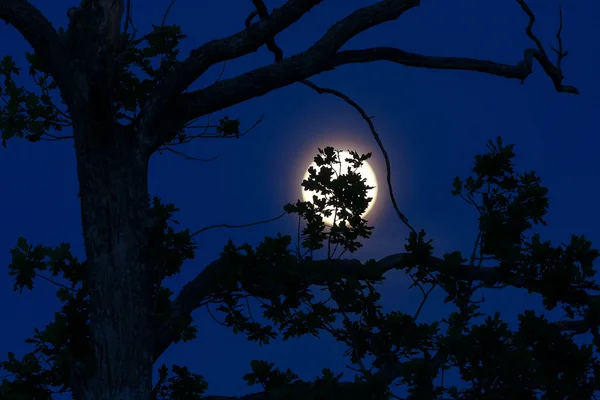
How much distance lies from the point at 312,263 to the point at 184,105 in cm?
222

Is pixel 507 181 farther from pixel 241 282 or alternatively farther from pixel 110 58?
pixel 110 58

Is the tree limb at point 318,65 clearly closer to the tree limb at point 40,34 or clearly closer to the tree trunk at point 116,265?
the tree trunk at point 116,265

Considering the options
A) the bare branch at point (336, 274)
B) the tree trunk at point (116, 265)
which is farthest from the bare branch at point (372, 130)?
the tree trunk at point (116, 265)

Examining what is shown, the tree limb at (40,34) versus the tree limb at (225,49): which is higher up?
the tree limb at (40,34)

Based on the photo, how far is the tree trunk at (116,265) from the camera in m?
7.02

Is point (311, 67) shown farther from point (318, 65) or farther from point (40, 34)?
point (40, 34)

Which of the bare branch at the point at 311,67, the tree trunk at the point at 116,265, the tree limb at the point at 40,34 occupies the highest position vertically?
the tree limb at the point at 40,34

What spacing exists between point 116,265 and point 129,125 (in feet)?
5.21

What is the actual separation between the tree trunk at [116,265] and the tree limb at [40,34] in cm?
82

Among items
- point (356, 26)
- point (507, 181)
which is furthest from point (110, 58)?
point (507, 181)

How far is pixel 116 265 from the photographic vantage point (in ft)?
23.6

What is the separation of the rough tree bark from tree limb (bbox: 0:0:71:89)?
0.01 m

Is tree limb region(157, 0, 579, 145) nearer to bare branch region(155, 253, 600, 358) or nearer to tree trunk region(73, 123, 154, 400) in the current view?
tree trunk region(73, 123, 154, 400)

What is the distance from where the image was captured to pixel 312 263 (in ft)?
24.8
